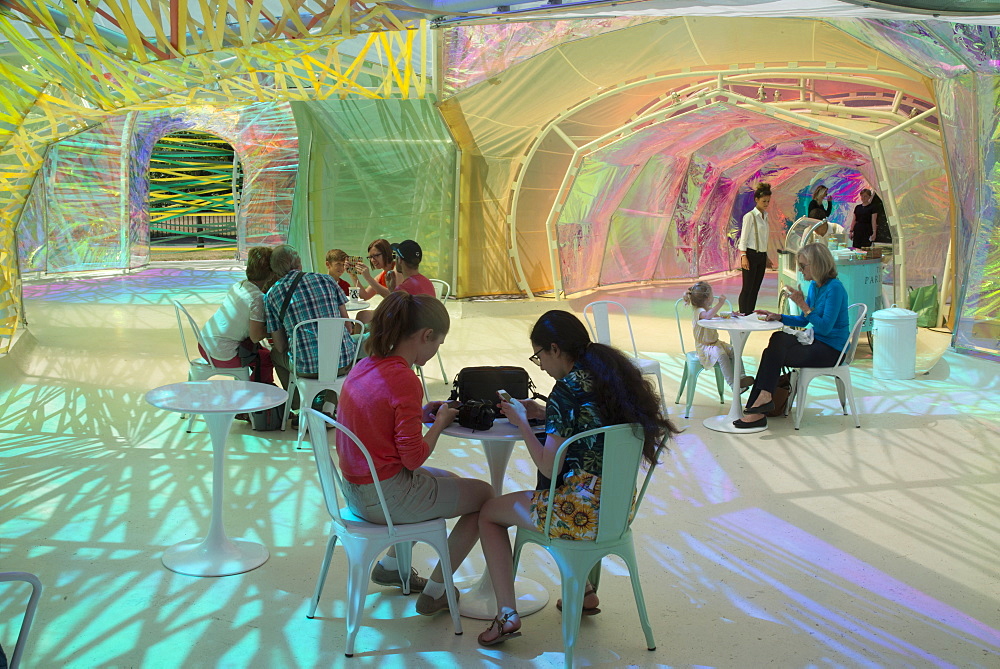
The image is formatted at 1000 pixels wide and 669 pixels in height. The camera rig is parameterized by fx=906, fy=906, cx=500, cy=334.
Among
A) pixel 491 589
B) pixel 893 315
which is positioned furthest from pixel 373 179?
pixel 491 589

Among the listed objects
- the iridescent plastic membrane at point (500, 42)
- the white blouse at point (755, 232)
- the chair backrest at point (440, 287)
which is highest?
the iridescent plastic membrane at point (500, 42)

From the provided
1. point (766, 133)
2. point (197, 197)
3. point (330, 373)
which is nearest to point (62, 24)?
point (330, 373)

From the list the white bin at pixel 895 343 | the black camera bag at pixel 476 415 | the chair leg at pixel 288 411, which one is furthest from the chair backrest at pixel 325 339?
the white bin at pixel 895 343

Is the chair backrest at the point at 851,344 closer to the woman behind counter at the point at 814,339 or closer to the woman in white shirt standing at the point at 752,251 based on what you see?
the woman behind counter at the point at 814,339

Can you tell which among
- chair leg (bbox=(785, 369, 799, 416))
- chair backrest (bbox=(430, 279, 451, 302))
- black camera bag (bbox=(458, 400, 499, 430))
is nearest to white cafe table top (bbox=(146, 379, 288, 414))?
black camera bag (bbox=(458, 400, 499, 430))

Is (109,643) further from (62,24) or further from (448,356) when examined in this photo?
(448,356)

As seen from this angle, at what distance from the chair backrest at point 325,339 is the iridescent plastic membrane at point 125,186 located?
11.0m

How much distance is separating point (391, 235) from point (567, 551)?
9005mm

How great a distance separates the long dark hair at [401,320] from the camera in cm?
307

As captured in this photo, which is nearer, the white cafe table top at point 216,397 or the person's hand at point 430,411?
the person's hand at point 430,411

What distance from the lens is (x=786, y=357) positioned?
5961 millimetres

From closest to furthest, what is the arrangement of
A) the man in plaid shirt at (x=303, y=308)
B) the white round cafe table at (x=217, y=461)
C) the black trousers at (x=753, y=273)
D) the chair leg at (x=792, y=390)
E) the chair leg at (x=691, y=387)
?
1. the white round cafe table at (x=217, y=461)
2. the man in plaid shirt at (x=303, y=308)
3. the chair leg at (x=792, y=390)
4. the chair leg at (x=691, y=387)
5. the black trousers at (x=753, y=273)

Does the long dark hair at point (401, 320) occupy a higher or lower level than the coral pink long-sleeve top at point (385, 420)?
higher

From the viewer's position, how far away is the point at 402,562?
3533mm
